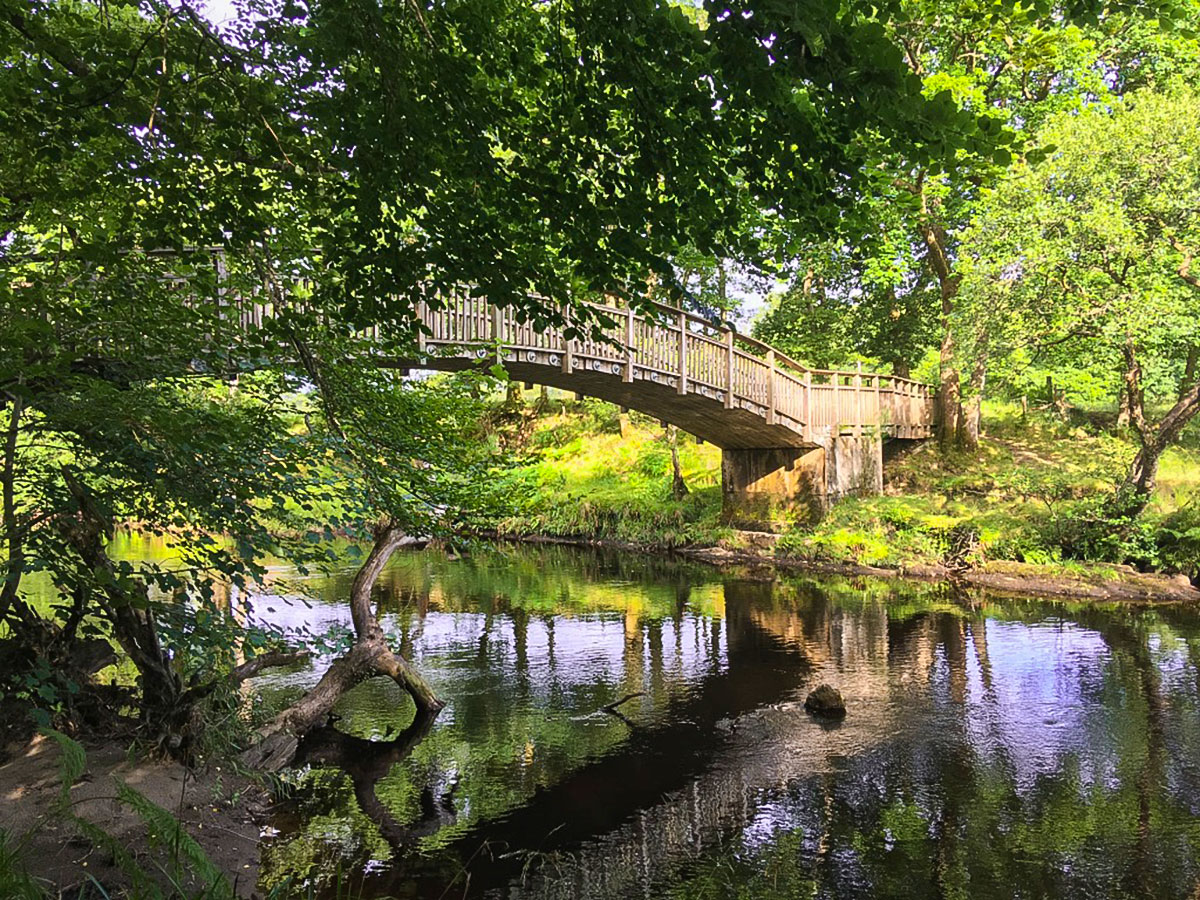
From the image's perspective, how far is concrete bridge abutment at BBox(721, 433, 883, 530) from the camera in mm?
18641

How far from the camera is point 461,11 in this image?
133 inches

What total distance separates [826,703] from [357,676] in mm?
4623

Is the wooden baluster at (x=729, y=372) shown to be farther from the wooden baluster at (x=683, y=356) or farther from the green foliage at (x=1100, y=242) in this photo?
the green foliage at (x=1100, y=242)

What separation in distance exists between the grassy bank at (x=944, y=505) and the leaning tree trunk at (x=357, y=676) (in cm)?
368

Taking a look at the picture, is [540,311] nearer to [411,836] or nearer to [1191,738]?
[411,836]

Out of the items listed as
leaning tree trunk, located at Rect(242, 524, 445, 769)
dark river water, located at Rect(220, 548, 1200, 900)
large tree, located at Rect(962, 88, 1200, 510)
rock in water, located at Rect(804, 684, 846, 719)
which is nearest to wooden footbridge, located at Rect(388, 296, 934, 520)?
leaning tree trunk, located at Rect(242, 524, 445, 769)

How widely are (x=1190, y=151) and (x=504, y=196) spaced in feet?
42.3

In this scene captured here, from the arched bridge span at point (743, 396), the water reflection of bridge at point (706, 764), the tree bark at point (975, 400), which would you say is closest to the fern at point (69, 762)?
Result: the water reflection of bridge at point (706, 764)

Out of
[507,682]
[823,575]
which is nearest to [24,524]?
[507,682]

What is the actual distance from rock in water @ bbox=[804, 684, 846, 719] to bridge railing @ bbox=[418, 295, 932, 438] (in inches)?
169

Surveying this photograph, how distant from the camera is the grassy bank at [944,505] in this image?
14.7 metres

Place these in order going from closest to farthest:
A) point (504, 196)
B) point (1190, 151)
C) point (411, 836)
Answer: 1. point (504, 196)
2. point (411, 836)
3. point (1190, 151)

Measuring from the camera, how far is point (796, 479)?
18.9m

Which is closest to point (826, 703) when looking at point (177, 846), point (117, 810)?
point (117, 810)
